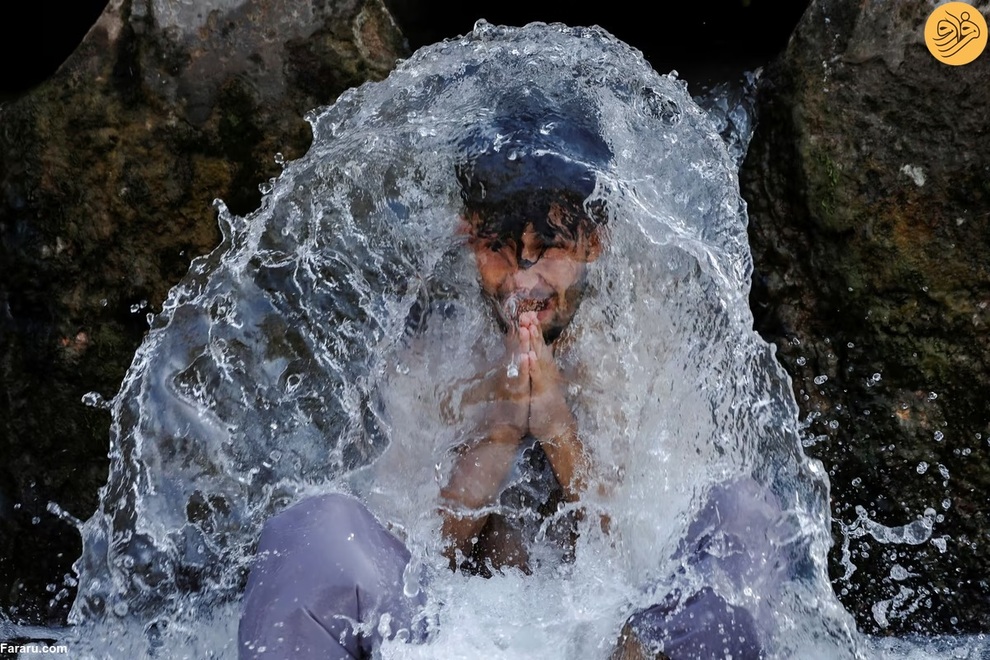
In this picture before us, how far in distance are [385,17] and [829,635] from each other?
169 cm

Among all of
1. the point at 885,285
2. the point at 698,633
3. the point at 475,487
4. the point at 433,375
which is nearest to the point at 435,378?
the point at 433,375

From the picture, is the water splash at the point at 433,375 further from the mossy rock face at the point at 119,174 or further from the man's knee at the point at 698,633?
the mossy rock face at the point at 119,174

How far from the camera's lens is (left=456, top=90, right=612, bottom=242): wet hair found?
179cm

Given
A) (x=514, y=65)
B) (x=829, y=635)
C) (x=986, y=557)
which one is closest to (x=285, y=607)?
(x=829, y=635)

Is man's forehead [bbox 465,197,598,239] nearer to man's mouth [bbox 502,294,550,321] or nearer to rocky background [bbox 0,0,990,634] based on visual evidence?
man's mouth [bbox 502,294,550,321]

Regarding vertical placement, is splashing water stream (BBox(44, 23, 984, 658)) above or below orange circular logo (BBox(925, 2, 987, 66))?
below

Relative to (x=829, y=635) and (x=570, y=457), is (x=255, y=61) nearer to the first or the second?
(x=570, y=457)

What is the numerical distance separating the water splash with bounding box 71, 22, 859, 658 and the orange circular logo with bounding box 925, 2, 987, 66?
501mm

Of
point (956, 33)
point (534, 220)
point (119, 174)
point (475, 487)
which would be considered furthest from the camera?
point (119, 174)

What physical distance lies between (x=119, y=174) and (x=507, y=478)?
4.06 ft

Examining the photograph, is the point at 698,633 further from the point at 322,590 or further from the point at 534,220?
the point at 534,220

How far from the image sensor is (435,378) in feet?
6.77

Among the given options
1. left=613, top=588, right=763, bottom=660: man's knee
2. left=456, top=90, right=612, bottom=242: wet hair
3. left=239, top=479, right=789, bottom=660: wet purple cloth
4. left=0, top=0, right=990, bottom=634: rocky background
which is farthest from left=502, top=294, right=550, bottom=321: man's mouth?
left=0, top=0, right=990, bottom=634: rocky background

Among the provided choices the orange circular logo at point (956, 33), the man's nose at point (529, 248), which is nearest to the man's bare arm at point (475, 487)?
the man's nose at point (529, 248)
